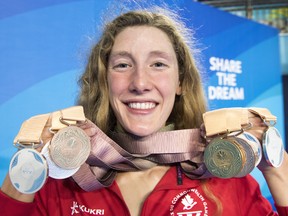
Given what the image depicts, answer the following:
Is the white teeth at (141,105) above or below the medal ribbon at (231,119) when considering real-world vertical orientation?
above

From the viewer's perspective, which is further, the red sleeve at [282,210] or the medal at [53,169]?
the red sleeve at [282,210]

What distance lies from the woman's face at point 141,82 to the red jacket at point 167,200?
0.19 meters

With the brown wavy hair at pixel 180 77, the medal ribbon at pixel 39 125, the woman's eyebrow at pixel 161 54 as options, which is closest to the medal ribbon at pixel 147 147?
the medal ribbon at pixel 39 125

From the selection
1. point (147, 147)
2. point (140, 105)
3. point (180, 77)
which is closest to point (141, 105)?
point (140, 105)

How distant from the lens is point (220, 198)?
46.4 inches

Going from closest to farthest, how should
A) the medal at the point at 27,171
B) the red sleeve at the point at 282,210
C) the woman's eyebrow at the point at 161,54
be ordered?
1. the medal at the point at 27,171
2. the red sleeve at the point at 282,210
3. the woman's eyebrow at the point at 161,54

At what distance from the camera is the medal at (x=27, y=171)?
98 centimetres

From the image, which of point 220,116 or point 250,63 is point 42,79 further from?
point 250,63

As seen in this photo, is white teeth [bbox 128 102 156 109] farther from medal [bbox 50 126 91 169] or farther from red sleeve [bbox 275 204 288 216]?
red sleeve [bbox 275 204 288 216]

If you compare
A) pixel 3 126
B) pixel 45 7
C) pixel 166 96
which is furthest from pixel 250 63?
pixel 166 96

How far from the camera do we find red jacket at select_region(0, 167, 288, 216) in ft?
3.83

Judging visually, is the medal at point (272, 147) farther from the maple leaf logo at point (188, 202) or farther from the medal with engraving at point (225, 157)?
the maple leaf logo at point (188, 202)

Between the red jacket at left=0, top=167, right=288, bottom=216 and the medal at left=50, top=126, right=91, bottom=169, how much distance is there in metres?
0.21

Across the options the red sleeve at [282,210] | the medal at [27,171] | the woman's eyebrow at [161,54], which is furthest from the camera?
the woman's eyebrow at [161,54]
